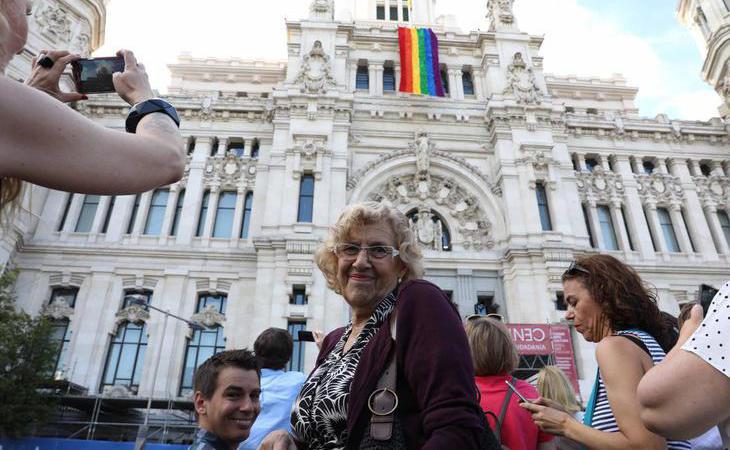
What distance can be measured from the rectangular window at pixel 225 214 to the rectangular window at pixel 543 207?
→ 15798 millimetres

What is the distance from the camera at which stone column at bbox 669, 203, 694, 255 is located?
23.3 meters

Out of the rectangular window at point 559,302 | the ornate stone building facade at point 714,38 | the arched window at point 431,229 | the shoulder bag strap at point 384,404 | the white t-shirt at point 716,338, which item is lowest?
the shoulder bag strap at point 384,404

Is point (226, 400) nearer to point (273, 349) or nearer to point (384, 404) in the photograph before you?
point (273, 349)

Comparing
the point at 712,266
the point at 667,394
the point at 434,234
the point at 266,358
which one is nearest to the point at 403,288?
the point at 667,394

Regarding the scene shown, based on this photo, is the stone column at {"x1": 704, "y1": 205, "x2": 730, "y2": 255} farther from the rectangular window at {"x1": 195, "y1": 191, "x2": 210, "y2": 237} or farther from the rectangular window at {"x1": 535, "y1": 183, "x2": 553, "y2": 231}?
the rectangular window at {"x1": 195, "y1": 191, "x2": 210, "y2": 237}

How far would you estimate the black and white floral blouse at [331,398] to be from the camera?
226 cm

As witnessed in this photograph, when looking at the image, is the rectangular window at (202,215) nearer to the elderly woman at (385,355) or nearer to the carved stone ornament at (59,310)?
the carved stone ornament at (59,310)

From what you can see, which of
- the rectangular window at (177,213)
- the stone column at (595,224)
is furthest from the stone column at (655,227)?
the rectangular window at (177,213)

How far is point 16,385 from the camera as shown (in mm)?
14938

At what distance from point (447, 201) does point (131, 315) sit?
1613 centimetres

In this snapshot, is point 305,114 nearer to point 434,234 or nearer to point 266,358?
point 434,234

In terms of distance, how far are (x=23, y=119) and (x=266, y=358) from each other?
13.3 feet

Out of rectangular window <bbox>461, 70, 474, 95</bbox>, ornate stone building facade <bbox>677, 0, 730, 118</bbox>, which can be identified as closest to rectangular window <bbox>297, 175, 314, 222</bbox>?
rectangular window <bbox>461, 70, 474, 95</bbox>

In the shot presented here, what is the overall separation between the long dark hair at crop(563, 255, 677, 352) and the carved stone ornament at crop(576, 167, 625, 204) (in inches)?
923
